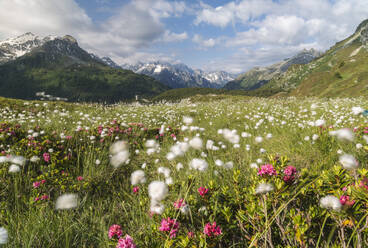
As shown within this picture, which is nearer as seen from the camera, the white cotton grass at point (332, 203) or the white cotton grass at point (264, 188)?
the white cotton grass at point (332, 203)

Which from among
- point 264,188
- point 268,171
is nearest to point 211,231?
point 264,188

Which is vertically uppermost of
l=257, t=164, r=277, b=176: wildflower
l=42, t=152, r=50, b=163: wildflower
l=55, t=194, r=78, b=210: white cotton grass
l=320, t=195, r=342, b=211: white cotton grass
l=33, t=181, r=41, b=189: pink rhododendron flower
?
l=257, t=164, r=277, b=176: wildflower

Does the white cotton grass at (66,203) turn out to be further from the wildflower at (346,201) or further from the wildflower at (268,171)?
the wildflower at (346,201)

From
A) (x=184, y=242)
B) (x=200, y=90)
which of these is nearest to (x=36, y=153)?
(x=184, y=242)

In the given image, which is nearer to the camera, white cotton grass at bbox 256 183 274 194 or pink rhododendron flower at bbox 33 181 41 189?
white cotton grass at bbox 256 183 274 194

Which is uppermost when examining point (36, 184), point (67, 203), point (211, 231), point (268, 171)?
point (268, 171)

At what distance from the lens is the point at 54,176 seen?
3469 millimetres

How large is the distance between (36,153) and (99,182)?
1675 millimetres

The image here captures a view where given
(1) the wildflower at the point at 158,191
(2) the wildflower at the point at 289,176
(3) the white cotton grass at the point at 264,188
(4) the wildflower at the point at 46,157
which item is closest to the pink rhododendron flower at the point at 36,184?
(4) the wildflower at the point at 46,157

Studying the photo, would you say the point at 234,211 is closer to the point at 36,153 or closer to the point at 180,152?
the point at 180,152

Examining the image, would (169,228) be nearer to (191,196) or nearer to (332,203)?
(191,196)

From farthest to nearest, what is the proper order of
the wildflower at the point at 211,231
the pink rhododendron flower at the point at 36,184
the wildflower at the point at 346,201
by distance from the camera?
the pink rhododendron flower at the point at 36,184, the wildflower at the point at 211,231, the wildflower at the point at 346,201

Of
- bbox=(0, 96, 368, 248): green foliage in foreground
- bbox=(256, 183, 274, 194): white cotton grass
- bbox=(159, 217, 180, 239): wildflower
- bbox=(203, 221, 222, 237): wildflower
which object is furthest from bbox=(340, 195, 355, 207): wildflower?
bbox=(159, 217, 180, 239): wildflower

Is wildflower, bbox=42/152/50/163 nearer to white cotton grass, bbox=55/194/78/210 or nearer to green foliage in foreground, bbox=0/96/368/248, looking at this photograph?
green foliage in foreground, bbox=0/96/368/248
